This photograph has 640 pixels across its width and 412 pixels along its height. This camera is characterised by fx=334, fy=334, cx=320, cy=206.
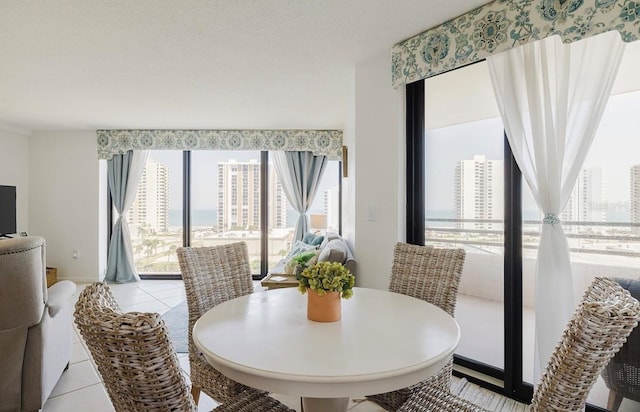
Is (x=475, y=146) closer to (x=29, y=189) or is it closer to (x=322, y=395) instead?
(x=322, y=395)

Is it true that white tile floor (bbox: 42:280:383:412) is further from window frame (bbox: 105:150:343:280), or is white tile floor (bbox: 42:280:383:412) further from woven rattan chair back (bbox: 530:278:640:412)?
window frame (bbox: 105:150:343:280)

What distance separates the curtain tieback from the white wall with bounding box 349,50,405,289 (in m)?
0.94

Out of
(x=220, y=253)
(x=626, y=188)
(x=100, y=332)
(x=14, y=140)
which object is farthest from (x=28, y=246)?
(x=14, y=140)

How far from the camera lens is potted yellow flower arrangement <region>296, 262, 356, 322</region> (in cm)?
131

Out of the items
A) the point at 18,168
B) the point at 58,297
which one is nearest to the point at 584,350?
the point at 58,297

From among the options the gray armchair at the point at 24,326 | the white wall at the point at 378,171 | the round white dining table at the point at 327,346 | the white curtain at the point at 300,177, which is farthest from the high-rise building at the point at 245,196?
the round white dining table at the point at 327,346

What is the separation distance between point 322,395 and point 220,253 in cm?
125

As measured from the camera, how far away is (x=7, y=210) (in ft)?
15.0

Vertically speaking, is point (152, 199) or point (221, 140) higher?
Answer: point (221, 140)

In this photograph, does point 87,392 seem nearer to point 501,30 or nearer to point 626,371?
point 626,371

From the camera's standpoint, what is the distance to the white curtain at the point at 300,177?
5555 mm

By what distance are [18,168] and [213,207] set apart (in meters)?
2.91

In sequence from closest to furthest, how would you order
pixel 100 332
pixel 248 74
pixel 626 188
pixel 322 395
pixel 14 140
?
pixel 100 332
pixel 322 395
pixel 626 188
pixel 248 74
pixel 14 140

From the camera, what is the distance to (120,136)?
17.2ft
